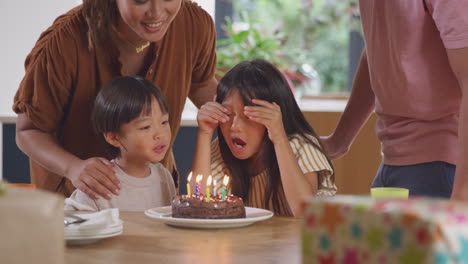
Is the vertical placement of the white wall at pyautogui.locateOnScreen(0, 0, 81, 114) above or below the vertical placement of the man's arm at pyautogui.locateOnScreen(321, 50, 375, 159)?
above

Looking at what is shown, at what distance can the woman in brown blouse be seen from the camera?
189cm

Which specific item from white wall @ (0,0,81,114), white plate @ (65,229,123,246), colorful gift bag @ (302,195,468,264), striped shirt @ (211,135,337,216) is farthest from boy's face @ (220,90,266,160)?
white wall @ (0,0,81,114)

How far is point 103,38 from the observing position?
2.03m

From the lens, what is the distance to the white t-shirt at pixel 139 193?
1903 millimetres

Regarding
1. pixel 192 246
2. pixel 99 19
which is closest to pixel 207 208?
pixel 192 246

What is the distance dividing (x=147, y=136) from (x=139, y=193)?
0.18m

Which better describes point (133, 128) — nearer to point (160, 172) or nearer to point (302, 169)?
point (160, 172)

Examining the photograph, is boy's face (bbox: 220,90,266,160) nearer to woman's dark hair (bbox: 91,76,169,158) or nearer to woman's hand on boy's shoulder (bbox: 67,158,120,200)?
woman's dark hair (bbox: 91,76,169,158)

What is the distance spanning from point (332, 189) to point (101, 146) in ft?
2.49

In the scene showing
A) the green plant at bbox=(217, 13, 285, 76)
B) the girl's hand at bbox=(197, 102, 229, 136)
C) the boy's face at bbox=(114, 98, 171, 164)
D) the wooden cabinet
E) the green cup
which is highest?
the green plant at bbox=(217, 13, 285, 76)

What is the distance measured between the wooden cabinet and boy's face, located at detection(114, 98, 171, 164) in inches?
57.4

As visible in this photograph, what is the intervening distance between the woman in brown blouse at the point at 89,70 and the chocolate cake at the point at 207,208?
373 millimetres

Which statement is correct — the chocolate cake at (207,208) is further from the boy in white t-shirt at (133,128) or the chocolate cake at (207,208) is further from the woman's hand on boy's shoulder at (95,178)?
the boy in white t-shirt at (133,128)

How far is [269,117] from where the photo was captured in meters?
1.93
